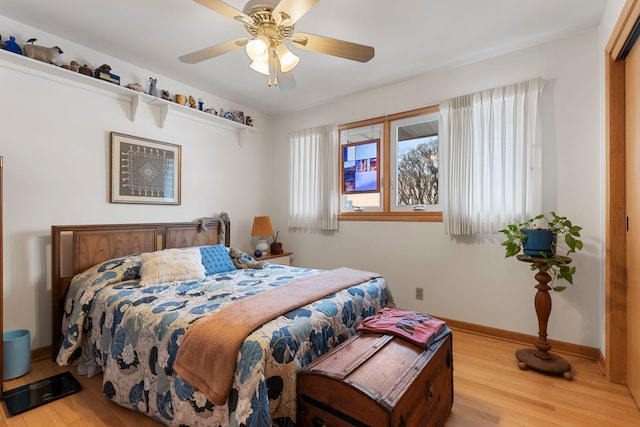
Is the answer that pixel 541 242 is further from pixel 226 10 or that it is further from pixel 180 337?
pixel 226 10

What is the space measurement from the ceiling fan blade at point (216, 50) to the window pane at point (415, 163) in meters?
2.06

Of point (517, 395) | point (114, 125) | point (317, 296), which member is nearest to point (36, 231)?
point (114, 125)

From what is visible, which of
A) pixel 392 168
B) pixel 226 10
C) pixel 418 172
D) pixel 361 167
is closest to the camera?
pixel 226 10

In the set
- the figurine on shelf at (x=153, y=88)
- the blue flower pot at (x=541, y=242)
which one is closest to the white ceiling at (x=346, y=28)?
the figurine on shelf at (x=153, y=88)

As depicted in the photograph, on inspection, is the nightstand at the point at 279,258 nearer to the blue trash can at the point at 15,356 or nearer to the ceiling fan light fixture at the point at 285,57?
the blue trash can at the point at 15,356

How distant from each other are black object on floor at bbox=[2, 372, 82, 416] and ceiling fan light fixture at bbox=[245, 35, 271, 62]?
2.48m

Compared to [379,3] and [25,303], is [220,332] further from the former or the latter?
[379,3]

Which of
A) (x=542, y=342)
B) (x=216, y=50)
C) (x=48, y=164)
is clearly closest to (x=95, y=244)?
(x=48, y=164)

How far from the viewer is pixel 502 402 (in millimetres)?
1902

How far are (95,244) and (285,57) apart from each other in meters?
2.24

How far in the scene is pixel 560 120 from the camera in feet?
8.39

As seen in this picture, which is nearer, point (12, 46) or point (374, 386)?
point (374, 386)

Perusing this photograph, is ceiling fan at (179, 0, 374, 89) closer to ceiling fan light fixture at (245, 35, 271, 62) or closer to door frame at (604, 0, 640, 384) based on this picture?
ceiling fan light fixture at (245, 35, 271, 62)

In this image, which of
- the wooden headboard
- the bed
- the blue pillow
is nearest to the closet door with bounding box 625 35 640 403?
the bed
